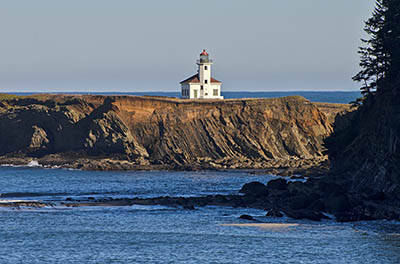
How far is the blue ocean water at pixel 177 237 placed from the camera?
43434 mm

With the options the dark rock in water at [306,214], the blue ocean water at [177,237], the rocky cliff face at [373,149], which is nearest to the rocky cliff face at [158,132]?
the rocky cliff face at [373,149]

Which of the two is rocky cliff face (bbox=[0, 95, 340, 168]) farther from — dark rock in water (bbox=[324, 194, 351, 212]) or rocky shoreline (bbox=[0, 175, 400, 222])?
dark rock in water (bbox=[324, 194, 351, 212])

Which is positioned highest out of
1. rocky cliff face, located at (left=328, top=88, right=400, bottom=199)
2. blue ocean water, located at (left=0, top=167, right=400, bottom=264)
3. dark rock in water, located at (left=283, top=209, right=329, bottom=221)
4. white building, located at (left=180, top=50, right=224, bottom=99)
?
white building, located at (left=180, top=50, right=224, bottom=99)

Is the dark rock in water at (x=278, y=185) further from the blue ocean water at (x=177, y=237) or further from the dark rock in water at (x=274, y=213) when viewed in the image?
the dark rock in water at (x=274, y=213)

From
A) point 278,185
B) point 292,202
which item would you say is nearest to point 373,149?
point 292,202

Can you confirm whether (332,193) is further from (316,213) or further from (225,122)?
(225,122)

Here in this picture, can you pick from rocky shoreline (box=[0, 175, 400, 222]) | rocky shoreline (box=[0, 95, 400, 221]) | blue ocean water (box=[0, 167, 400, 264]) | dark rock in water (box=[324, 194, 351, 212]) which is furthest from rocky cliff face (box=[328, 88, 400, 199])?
rocky shoreline (box=[0, 95, 400, 221])

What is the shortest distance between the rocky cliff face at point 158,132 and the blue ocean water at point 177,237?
43.2m

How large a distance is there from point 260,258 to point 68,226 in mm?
16488

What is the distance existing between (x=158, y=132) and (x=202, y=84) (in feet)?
54.8

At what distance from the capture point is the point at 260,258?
43.2 meters

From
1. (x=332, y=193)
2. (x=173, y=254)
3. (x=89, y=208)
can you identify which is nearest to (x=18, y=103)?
(x=89, y=208)

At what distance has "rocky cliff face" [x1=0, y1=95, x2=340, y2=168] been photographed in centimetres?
11400

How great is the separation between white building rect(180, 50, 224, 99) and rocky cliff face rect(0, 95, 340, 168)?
7.28 m
